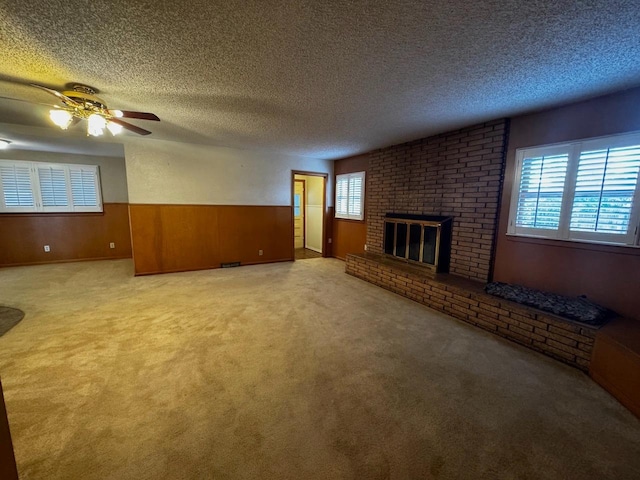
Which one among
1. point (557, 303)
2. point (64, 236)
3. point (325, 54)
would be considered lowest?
point (557, 303)

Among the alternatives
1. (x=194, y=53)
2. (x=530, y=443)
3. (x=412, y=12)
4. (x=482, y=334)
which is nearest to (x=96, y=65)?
(x=194, y=53)

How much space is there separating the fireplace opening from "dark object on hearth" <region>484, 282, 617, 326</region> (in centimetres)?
80

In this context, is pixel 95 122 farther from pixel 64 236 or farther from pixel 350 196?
pixel 64 236

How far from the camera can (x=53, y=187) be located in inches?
216

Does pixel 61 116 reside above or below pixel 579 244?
above

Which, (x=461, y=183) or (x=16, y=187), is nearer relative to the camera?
(x=461, y=183)

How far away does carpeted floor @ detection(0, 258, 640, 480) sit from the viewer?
136 cm

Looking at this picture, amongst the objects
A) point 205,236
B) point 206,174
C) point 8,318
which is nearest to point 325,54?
point 206,174

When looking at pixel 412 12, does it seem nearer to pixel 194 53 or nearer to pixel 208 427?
pixel 194 53

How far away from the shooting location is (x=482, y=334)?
8.91ft

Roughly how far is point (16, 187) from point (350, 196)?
6755 millimetres

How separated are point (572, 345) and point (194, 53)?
3746mm

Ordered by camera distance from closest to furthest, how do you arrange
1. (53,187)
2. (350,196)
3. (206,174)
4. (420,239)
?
1. (420,239)
2. (206,174)
3. (53,187)
4. (350,196)

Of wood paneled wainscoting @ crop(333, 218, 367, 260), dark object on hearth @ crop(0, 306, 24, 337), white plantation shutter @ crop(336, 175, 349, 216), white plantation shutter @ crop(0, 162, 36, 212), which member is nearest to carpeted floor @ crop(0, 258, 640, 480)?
dark object on hearth @ crop(0, 306, 24, 337)
